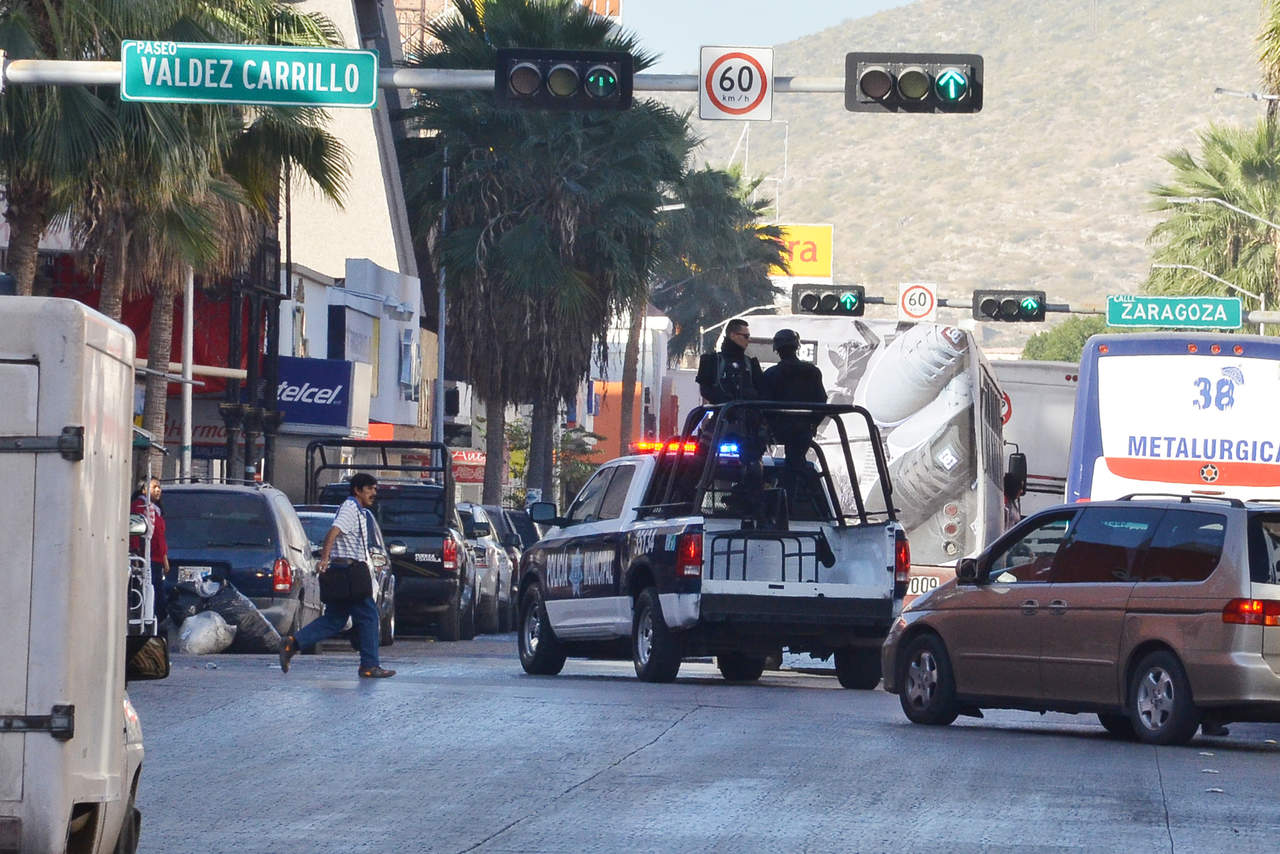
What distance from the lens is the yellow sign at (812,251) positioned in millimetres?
154500

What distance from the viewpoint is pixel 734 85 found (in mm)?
19359

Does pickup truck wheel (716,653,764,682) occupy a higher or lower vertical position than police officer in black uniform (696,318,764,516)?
lower

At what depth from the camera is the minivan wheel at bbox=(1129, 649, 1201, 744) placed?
1355 cm

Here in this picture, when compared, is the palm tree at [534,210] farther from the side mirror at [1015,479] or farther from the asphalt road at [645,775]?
the asphalt road at [645,775]

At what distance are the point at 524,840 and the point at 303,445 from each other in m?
36.5

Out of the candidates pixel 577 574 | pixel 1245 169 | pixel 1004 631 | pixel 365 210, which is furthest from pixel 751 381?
pixel 1245 169

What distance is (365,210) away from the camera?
177ft

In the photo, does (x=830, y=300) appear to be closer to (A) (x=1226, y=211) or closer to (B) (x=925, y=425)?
(B) (x=925, y=425)

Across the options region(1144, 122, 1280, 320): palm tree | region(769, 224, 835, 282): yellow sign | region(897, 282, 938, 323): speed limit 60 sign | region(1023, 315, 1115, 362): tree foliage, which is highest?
region(769, 224, 835, 282): yellow sign

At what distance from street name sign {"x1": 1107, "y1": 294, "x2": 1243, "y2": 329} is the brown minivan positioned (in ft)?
97.0

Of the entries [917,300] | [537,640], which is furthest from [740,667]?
[917,300]

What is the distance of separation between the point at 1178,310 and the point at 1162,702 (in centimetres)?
3220

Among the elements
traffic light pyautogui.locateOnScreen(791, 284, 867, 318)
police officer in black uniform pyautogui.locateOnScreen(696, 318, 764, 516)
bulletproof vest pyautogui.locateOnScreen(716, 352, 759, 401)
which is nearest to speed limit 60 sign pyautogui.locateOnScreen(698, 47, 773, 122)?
police officer in black uniform pyautogui.locateOnScreen(696, 318, 764, 516)

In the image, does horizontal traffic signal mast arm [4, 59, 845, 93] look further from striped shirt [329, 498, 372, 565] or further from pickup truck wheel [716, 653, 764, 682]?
pickup truck wheel [716, 653, 764, 682]
